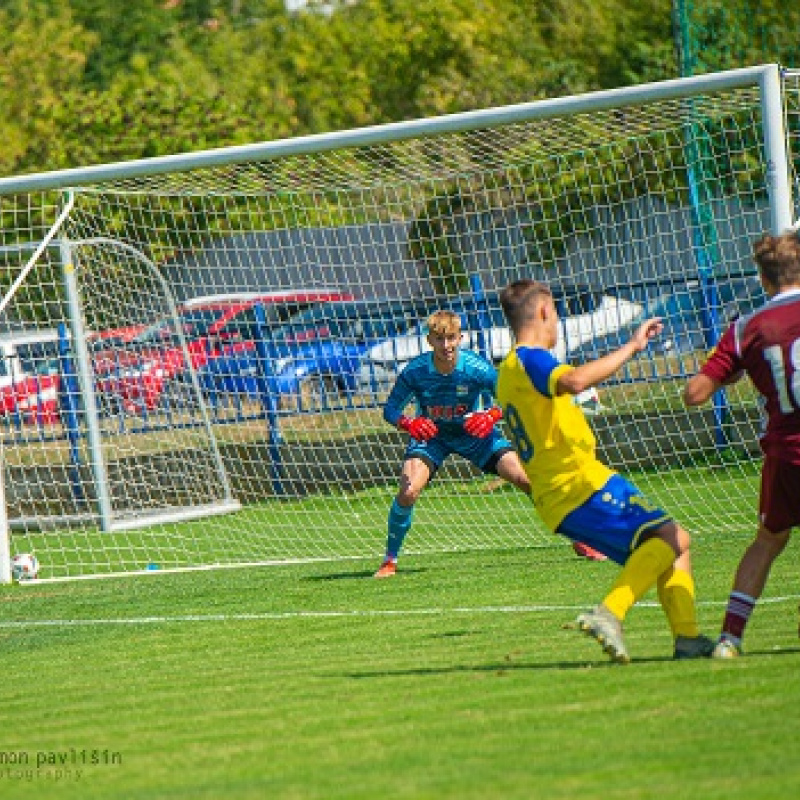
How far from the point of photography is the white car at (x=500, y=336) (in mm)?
15594

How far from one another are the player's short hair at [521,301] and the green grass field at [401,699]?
152 cm

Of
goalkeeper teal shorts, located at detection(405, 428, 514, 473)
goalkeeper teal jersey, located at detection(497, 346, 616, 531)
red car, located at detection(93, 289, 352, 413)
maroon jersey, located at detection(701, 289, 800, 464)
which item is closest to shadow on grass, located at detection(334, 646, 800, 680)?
goalkeeper teal jersey, located at detection(497, 346, 616, 531)

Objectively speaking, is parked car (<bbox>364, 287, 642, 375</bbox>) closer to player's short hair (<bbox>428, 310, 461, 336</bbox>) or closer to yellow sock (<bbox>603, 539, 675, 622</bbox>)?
player's short hair (<bbox>428, 310, 461, 336</bbox>)

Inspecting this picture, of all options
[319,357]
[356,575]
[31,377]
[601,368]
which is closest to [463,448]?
[356,575]

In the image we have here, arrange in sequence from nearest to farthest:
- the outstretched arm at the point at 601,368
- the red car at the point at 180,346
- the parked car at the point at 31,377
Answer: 1. the outstretched arm at the point at 601,368
2. the red car at the point at 180,346
3. the parked car at the point at 31,377

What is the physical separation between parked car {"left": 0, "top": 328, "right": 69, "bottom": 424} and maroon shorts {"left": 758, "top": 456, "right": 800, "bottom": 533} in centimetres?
1127

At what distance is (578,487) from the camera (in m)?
7.18

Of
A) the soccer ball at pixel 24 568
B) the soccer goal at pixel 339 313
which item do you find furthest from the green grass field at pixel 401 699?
the soccer goal at pixel 339 313

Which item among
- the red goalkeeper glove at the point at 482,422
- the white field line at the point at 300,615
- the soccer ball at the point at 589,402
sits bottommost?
the soccer ball at the point at 589,402

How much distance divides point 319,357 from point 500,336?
6.43ft

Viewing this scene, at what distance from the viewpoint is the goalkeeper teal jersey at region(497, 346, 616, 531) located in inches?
283

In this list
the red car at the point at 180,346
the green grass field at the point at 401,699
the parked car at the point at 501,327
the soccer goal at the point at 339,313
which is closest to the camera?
the green grass field at the point at 401,699

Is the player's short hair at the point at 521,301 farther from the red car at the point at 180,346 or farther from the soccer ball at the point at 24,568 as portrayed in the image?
the red car at the point at 180,346

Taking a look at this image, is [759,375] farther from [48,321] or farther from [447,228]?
[48,321]
